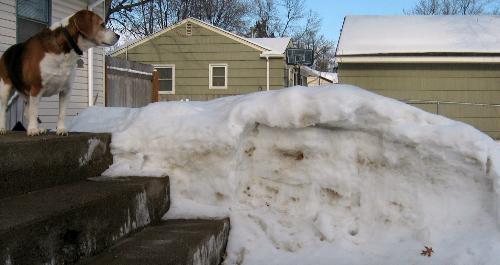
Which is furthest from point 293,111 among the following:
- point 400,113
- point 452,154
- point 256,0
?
point 256,0

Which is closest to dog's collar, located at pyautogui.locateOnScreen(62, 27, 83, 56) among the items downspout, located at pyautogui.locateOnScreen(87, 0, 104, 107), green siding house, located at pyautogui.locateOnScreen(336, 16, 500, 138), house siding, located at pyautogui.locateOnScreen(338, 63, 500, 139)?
downspout, located at pyautogui.locateOnScreen(87, 0, 104, 107)

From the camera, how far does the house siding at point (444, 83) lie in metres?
12.9

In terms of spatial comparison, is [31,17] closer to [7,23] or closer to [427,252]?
[7,23]

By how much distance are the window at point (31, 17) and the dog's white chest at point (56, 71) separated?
5511mm

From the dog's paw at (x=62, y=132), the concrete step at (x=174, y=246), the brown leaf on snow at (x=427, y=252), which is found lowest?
the brown leaf on snow at (x=427, y=252)

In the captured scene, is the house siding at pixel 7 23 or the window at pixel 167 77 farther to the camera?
the window at pixel 167 77

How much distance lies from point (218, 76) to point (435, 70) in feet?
26.6

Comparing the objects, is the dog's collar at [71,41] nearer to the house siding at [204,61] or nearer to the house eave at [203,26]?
the house siding at [204,61]

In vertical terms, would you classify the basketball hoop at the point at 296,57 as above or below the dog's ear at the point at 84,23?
above

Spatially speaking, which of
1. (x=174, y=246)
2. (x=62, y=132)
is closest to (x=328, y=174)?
(x=174, y=246)

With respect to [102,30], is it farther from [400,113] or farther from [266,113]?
[400,113]

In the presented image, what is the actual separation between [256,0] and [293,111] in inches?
1816

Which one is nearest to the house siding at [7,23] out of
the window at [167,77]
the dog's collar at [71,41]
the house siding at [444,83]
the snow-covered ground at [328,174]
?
the dog's collar at [71,41]

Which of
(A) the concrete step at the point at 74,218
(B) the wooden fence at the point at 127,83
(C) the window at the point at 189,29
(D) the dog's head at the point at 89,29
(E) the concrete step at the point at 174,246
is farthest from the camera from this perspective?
(C) the window at the point at 189,29
